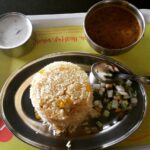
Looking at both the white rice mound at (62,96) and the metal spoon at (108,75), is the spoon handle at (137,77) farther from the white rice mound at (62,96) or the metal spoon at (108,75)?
the white rice mound at (62,96)

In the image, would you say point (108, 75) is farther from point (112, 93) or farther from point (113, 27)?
point (113, 27)

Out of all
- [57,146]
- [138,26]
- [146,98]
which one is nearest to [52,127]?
[57,146]

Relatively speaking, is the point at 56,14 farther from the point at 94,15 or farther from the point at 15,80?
the point at 15,80

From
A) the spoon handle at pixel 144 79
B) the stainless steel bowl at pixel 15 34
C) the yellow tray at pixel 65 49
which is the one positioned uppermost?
the stainless steel bowl at pixel 15 34

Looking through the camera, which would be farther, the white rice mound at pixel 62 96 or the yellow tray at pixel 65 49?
the yellow tray at pixel 65 49

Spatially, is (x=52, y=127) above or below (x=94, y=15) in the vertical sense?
below

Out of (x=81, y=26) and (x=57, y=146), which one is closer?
(x=57, y=146)

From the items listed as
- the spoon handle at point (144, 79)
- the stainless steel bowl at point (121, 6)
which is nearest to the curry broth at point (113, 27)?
the stainless steel bowl at point (121, 6)
